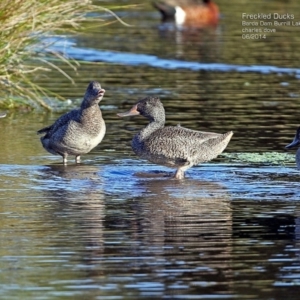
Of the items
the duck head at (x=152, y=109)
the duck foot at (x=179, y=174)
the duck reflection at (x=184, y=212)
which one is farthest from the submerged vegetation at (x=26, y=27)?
the duck reflection at (x=184, y=212)

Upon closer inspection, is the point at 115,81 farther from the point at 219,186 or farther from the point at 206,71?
the point at 219,186

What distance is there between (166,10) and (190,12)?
0.93 metres

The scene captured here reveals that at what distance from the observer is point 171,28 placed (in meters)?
25.4

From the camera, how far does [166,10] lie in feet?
88.0

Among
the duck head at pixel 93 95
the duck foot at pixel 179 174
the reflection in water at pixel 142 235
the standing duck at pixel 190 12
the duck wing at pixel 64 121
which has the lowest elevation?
the reflection in water at pixel 142 235

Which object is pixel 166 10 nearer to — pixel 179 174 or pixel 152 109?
pixel 152 109

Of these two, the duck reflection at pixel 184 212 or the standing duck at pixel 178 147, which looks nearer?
the duck reflection at pixel 184 212

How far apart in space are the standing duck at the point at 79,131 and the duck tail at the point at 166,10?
15520 mm

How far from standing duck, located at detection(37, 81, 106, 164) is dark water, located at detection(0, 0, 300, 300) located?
0.63 ft

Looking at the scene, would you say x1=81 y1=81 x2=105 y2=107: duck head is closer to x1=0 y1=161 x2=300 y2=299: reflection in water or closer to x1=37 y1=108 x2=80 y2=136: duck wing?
x1=37 y1=108 x2=80 y2=136: duck wing

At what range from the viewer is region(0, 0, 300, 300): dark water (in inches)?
274

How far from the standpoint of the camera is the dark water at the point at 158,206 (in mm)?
6961

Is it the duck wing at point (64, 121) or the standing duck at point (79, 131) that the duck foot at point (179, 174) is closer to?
the standing duck at point (79, 131)

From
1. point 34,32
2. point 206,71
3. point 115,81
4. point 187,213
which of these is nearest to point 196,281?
point 187,213
